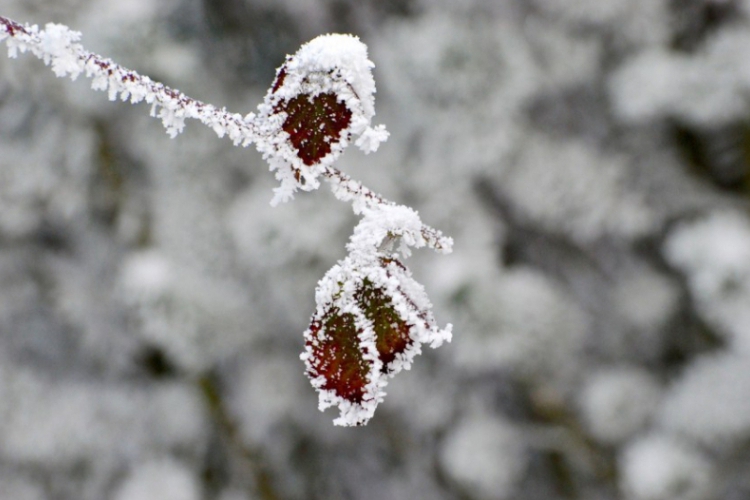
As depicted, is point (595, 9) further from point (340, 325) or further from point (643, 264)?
point (340, 325)

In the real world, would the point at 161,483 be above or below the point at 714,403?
below

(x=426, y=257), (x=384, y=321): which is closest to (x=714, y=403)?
(x=426, y=257)

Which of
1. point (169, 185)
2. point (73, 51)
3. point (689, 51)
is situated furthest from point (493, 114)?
point (73, 51)

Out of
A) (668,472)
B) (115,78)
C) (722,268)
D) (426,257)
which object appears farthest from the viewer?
(426,257)

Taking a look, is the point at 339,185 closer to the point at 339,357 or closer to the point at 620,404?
the point at 339,357

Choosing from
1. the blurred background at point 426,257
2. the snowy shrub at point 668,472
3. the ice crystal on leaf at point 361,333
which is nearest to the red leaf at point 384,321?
the ice crystal on leaf at point 361,333

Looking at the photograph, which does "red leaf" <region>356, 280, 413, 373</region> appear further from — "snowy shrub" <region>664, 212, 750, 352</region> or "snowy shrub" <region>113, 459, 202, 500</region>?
"snowy shrub" <region>113, 459, 202, 500</region>

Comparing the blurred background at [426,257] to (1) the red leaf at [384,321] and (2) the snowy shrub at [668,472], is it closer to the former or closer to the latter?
(2) the snowy shrub at [668,472]
